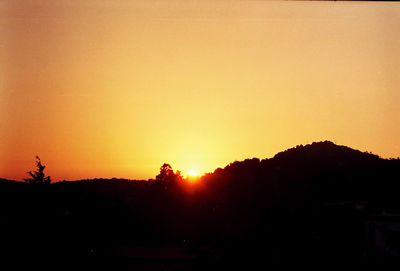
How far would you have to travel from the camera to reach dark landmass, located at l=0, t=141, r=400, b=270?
24.2m

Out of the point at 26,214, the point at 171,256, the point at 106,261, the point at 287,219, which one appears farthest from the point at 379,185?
the point at 26,214

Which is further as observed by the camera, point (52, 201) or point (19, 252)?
point (52, 201)

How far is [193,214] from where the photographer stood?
40.7 metres

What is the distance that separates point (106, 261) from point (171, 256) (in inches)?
166

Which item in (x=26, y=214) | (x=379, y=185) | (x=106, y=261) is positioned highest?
(x=379, y=185)

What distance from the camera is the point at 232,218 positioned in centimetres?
3722

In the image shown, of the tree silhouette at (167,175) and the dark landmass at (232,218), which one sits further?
the tree silhouette at (167,175)

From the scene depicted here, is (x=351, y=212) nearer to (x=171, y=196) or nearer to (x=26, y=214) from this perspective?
(x=171, y=196)

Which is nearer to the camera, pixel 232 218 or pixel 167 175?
pixel 232 218

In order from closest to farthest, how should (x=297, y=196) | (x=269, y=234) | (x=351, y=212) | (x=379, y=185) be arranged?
1. (x=351, y=212)
2. (x=269, y=234)
3. (x=379, y=185)
4. (x=297, y=196)

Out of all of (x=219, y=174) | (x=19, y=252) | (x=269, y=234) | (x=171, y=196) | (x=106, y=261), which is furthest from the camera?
(x=219, y=174)

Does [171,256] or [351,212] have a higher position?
[351,212]

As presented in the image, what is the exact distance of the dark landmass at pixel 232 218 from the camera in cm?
2423

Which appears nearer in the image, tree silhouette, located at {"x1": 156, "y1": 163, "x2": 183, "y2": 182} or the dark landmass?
the dark landmass
